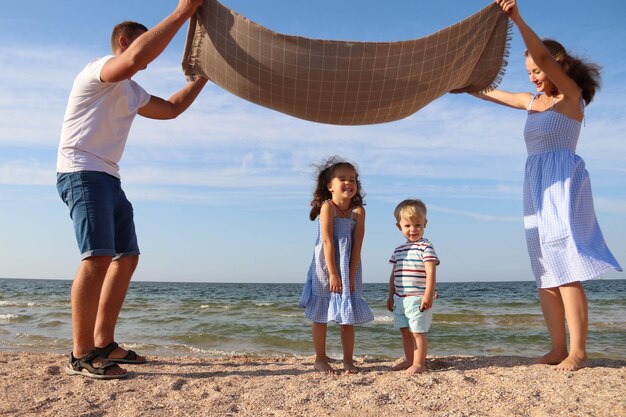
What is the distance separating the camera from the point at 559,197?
3205mm

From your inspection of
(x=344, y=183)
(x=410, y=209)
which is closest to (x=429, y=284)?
(x=410, y=209)

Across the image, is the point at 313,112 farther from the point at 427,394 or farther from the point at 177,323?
the point at 177,323

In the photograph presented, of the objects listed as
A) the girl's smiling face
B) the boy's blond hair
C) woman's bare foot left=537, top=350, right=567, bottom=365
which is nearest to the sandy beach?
woman's bare foot left=537, top=350, right=567, bottom=365

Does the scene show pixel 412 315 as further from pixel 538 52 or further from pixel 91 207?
pixel 91 207

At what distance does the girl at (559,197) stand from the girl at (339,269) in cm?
117

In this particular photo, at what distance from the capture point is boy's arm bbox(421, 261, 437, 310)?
11.1ft

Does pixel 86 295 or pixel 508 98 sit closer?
pixel 86 295

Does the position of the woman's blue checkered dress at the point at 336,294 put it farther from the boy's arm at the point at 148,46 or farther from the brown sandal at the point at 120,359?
the boy's arm at the point at 148,46

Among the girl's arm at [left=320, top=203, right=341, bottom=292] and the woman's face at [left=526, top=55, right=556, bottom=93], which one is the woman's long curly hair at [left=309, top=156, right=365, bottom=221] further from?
the woman's face at [left=526, top=55, right=556, bottom=93]

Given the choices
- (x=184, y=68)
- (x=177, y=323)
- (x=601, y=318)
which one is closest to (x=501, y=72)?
(x=184, y=68)

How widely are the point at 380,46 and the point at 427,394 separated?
1.97m

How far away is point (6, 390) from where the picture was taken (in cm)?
290

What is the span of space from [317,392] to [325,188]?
1564 millimetres

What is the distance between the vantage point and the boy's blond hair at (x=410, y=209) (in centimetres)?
362
